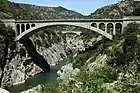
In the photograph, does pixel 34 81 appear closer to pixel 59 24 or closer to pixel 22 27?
pixel 22 27

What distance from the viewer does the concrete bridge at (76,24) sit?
50.9 meters

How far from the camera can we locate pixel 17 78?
5728cm

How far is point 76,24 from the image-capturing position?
55.5m

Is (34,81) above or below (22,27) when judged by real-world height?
below

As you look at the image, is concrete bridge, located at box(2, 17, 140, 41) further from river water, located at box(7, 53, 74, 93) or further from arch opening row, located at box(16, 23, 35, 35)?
river water, located at box(7, 53, 74, 93)

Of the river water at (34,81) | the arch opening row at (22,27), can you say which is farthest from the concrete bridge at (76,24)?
the river water at (34,81)

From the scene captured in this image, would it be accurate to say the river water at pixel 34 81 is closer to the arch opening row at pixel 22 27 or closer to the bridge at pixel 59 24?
the bridge at pixel 59 24

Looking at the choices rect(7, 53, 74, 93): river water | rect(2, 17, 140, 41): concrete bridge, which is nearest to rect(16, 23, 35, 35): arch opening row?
rect(2, 17, 140, 41): concrete bridge

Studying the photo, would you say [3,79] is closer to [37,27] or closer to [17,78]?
[17,78]

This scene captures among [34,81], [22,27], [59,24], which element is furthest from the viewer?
[22,27]

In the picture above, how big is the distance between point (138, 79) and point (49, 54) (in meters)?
73.8

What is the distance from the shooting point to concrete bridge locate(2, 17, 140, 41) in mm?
50875

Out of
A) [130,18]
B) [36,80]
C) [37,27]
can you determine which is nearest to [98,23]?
[130,18]

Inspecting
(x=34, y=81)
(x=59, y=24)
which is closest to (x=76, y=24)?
(x=59, y=24)
